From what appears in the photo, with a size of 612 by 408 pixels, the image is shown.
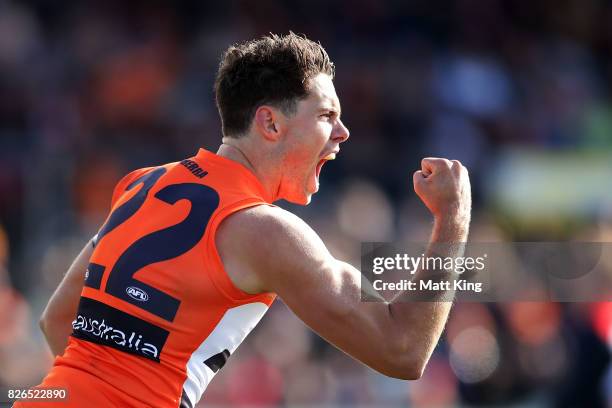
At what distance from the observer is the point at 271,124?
4.12 meters

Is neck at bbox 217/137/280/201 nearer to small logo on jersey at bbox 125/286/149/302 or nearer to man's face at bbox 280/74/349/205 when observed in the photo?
man's face at bbox 280/74/349/205

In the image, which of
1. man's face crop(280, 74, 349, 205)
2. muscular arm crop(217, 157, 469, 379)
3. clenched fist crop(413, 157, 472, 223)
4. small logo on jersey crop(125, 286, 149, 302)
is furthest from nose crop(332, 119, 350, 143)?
small logo on jersey crop(125, 286, 149, 302)

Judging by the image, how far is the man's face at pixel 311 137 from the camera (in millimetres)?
4133

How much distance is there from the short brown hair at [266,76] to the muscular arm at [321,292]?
0.57 m

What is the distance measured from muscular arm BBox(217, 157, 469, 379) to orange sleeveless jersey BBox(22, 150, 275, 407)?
9 cm

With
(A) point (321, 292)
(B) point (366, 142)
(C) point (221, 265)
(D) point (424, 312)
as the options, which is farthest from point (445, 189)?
Result: (B) point (366, 142)

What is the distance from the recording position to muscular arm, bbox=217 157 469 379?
364 centimetres

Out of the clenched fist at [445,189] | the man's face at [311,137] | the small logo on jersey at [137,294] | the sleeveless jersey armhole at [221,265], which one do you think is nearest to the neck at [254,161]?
the man's face at [311,137]

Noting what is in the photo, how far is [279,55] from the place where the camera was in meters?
4.15

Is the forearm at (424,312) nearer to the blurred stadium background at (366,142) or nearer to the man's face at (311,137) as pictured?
the man's face at (311,137)

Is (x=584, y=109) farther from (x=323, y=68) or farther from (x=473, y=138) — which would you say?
(x=323, y=68)

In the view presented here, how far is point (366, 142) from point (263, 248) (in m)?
8.73

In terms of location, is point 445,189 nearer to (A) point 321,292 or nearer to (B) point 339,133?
(B) point 339,133

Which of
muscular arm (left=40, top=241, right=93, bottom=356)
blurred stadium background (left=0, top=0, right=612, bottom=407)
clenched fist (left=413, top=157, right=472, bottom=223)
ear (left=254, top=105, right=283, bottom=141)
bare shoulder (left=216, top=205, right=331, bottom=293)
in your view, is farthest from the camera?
blurred stadium background (left=0, top=0, right=612, bottom=407)
